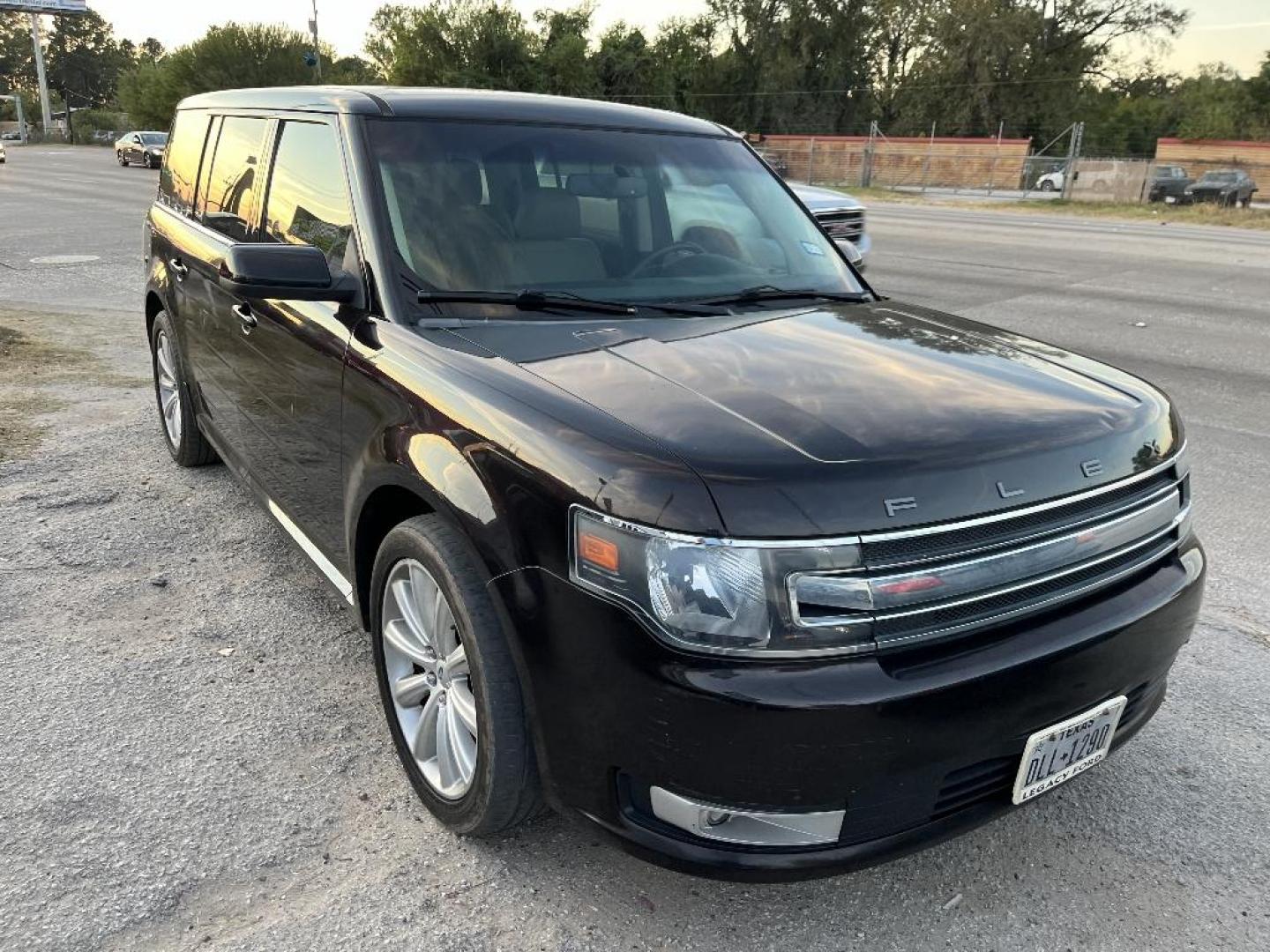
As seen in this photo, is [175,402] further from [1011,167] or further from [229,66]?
[229,66]

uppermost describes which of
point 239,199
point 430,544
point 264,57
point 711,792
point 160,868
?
point 264,57

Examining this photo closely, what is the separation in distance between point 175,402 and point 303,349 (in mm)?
2594

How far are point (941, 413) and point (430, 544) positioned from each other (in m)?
1.28

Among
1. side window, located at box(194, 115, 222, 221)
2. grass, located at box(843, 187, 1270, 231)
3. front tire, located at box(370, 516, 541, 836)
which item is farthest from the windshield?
grass, located at box(843, 187, 1270, 231)

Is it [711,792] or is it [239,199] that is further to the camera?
[239,199]

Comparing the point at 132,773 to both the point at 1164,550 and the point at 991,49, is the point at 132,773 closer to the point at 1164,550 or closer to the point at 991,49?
the point at 1164,550

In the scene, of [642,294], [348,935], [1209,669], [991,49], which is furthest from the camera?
[991,49]

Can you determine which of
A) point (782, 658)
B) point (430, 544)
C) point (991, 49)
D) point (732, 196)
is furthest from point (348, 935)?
point (991, 49)

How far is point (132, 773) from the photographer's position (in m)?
2.93

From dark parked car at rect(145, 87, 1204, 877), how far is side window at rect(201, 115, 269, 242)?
34 centimetres

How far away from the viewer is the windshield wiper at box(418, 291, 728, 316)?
2.95 metres

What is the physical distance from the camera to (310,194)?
3.38 meters

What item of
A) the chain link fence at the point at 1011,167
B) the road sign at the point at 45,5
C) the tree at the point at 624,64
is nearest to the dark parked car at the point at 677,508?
the chain link fence at the point at 1011,167

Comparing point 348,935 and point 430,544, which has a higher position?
point 430,544
